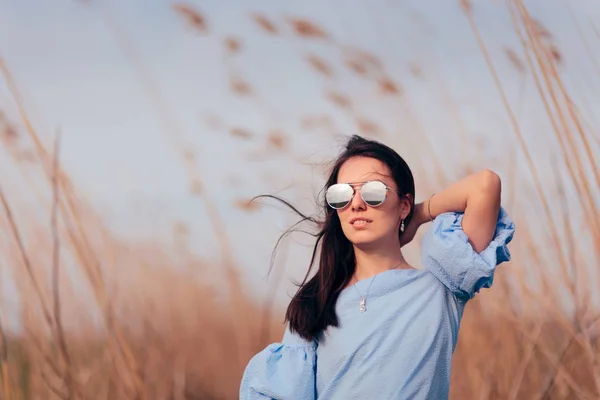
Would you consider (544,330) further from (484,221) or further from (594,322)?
(484,221)

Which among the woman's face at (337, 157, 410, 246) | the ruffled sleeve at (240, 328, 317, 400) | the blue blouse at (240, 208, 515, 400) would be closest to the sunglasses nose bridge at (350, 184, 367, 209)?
the woman's face at (337, 157, 410, 246)

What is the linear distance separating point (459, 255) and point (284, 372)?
34cm

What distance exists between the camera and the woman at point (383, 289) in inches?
57.6

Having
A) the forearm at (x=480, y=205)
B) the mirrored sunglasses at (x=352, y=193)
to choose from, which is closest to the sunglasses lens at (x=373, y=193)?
the mirrored sunglasses at (x=352, y=193)

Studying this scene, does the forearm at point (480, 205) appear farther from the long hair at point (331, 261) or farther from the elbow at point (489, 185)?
the long hair at point (331, 261)

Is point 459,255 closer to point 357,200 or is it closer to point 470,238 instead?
point 470,238

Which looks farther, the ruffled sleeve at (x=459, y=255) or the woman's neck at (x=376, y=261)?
the woman's neck at (x=376, y=261)

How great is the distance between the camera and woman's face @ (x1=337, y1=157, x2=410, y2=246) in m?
1.53

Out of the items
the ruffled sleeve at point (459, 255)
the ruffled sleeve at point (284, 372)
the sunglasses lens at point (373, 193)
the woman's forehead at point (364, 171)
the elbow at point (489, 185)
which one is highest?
the woman's forehead at point (364, 171)

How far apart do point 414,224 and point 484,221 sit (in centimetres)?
16

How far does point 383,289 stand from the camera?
4.99 ft

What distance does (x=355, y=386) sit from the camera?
1470 millimetres

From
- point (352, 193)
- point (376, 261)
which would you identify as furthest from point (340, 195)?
point (376, 261)

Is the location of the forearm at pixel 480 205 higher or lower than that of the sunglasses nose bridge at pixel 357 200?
lower
